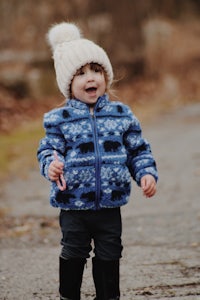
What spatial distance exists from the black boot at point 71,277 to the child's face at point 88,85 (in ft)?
2.65

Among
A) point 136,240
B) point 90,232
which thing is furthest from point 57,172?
point 136,240

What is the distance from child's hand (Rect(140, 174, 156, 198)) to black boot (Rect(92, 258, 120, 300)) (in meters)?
0.38

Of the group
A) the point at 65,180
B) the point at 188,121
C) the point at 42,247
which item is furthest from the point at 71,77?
the point at 188,121

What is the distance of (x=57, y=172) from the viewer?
10.7ft

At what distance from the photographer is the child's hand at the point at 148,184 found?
3410 mm

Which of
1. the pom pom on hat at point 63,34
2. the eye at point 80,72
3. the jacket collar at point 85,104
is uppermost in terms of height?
the pom pom on hat at point 63,34

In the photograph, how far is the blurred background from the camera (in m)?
17.4

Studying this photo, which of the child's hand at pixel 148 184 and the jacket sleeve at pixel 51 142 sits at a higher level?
the jacket sleeve at pixel 51 142

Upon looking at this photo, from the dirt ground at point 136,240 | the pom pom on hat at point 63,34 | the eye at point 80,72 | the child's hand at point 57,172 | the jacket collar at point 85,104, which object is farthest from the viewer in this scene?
the dirt ground at point 136,240

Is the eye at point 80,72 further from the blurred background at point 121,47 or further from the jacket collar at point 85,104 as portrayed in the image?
the blurred background at point 121,47

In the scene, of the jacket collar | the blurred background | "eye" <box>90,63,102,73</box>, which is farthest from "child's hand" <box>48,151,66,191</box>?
the blurred background

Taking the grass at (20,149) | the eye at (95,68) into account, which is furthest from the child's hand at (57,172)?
the grass at (20,149)

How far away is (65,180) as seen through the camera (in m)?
3.35

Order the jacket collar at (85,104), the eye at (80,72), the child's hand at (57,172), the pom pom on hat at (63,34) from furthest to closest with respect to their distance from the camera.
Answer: the pom pom on hat at (63,34) < the eye at (80,72) < the jacket collar at (85,104) < the child's hand at (57,172)
